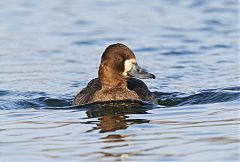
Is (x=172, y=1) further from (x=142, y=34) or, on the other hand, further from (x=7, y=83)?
(x=7, y=83)

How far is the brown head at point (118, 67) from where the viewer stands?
12367 millimetres

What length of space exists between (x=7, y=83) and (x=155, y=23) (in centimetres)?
624

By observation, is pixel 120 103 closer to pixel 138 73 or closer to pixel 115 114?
pixel 138 73

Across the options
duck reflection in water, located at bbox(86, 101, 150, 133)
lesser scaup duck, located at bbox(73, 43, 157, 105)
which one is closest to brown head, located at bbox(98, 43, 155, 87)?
lesser scaup duck, located at bbox(73, 43, 157, 105)

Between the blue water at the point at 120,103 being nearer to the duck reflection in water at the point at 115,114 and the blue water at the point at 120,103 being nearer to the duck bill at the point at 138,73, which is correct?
the duck reflection in water at the point at 115,114

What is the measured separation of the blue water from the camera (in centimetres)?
962

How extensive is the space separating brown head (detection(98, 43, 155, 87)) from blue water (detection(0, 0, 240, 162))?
1.32 ft

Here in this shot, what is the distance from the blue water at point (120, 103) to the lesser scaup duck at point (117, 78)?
0.71 feet

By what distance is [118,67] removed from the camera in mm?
12508

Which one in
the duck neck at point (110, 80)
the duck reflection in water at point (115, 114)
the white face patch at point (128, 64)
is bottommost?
the duck reflection in water at point (115, 114)

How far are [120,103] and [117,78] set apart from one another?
355mm

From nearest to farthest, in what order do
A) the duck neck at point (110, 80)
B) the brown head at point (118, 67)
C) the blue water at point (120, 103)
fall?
the blue water at point (120, 103), the brown head at point (118, 67), the duck neck at point (110, 80)

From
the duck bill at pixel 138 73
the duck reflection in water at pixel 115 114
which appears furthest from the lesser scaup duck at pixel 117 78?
the duck reflection in water at pixel 115 114

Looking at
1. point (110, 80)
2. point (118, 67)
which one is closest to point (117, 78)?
point (110, 80)
